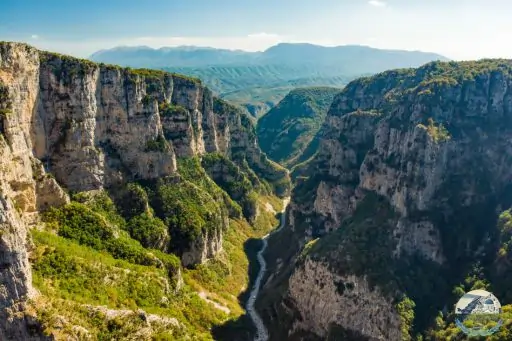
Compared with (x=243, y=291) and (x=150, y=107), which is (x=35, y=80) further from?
(x=243, y=291)

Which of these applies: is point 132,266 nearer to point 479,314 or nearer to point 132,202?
point 132,202

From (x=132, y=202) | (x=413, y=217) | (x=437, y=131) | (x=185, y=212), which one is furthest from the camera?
(x=185, y=212)

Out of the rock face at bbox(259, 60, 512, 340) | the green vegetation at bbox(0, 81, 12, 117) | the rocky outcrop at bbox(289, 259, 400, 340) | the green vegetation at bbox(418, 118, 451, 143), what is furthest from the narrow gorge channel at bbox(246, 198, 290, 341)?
the green vegetation at bbox(0, 81, 12, 117)

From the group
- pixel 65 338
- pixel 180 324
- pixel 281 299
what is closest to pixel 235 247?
pixel 281 299

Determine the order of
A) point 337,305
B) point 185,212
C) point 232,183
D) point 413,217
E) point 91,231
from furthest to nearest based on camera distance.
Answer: point 232,183
point 185,212
point 413,217
point 91,231
point 337,305

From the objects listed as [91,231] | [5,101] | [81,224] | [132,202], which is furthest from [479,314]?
[5,101]

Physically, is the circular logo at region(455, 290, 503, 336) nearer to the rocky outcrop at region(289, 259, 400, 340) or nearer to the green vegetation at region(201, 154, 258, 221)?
the rocky outcrop at region(289, 259, 400, 340)

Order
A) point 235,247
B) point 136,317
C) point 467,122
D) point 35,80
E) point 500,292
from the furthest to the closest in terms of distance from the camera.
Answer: point 235,247 → point 467,122 → point 35,80 → point 500,292 → point 136,317
